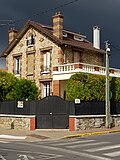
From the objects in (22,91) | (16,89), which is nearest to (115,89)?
(22,91)

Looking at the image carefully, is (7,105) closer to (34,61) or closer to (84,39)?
(34,61)

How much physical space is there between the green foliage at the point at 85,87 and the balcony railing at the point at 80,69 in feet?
7.89

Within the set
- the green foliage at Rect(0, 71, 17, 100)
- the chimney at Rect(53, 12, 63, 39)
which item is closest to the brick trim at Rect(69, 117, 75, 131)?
the green foliage at Rect(0, 71, 17, 100)

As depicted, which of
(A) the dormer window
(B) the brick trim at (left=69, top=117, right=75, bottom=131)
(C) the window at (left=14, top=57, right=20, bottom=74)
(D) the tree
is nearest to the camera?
(B) the brick trim at (left=69, top=117, right=75, bottom=131)

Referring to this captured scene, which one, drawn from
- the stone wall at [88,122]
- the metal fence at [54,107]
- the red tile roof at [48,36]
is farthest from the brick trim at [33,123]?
the red tile roof at [48,36]

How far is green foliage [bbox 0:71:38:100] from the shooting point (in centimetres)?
3017

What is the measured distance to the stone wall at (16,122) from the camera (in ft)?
84.4

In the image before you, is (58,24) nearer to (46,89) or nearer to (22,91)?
(46,89)

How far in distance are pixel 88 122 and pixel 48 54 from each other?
12.4 metres

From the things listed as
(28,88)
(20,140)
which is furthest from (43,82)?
(20,140)

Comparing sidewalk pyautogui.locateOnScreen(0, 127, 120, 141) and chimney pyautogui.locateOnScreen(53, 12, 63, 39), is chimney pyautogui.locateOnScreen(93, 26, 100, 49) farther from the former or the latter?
sidewalk pyautogui.locateOnScreen(0, 127, 120, 141)

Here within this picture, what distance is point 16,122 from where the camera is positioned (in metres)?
26.8

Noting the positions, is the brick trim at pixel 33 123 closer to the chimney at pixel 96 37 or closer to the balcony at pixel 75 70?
the balcony at pixel 75 70

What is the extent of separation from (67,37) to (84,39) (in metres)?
4.25
